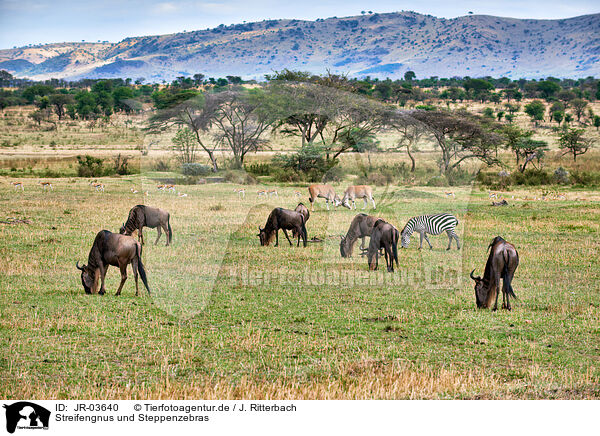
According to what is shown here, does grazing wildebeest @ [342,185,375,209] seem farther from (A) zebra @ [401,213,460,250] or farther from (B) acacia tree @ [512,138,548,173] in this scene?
(B) acacia tree @ [512,138,548,173]

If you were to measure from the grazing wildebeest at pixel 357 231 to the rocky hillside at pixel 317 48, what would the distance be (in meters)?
11.8

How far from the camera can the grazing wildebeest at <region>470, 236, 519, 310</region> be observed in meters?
7.55

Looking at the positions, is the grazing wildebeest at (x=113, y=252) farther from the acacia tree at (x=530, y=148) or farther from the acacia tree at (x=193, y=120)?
the acacia tree at (x=530, y=148)

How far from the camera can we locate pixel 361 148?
28.4 meters

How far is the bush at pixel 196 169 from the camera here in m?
20.8

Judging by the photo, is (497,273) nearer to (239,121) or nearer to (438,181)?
(239,121)

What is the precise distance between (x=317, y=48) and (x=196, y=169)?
1356 inches

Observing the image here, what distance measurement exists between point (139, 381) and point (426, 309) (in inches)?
166

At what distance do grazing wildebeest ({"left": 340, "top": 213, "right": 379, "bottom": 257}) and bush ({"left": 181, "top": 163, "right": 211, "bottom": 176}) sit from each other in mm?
10347

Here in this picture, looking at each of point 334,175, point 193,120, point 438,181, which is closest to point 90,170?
point 193,120

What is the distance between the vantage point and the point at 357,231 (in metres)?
11.4

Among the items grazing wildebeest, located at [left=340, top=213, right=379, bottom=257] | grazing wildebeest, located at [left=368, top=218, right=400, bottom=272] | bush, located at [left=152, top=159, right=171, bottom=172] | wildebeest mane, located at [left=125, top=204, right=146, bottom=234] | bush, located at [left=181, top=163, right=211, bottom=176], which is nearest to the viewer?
grazing wildebeest, located at [left=368, top=218, right=400, bottom=272]

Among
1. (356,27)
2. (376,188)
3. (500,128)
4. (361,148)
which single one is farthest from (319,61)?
(376,188)

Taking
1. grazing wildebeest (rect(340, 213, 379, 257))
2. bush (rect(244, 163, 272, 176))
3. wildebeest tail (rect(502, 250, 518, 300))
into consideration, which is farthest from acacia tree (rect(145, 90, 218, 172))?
wildebeest tail (rect(502, 250, 518, 300))
